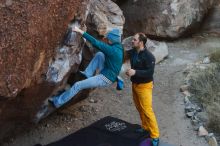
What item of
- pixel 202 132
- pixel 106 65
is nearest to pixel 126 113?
pixel 202 132

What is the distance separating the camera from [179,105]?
10.2 metres

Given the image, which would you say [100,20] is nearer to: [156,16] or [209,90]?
[209,90]

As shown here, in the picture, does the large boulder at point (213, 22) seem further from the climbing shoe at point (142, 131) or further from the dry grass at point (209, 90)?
the climbing shoe at point (142, 131)

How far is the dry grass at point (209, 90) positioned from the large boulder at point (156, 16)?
206 centimetres

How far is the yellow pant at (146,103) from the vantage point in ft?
26.6

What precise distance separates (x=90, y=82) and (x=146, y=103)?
951mm

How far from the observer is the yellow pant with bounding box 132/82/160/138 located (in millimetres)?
8094

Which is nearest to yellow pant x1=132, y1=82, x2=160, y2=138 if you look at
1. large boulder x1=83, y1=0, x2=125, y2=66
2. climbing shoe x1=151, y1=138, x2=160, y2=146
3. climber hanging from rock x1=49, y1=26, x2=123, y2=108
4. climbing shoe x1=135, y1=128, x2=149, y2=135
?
climbing shoe x1=151, y1=138, x2=160, y2=146

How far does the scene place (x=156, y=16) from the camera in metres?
13.1

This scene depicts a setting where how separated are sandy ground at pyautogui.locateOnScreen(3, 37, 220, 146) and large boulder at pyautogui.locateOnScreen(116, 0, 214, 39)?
4.62 ft

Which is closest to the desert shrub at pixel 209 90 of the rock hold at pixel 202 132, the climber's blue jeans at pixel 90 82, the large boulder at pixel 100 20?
the rock hold at pixel 202 132

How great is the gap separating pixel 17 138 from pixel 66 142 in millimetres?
1229

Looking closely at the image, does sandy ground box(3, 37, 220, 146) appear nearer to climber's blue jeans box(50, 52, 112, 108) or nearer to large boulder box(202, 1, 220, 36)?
climber's blue jeans box(50, 52, 112, 108)

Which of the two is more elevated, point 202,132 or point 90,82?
point 90,82
